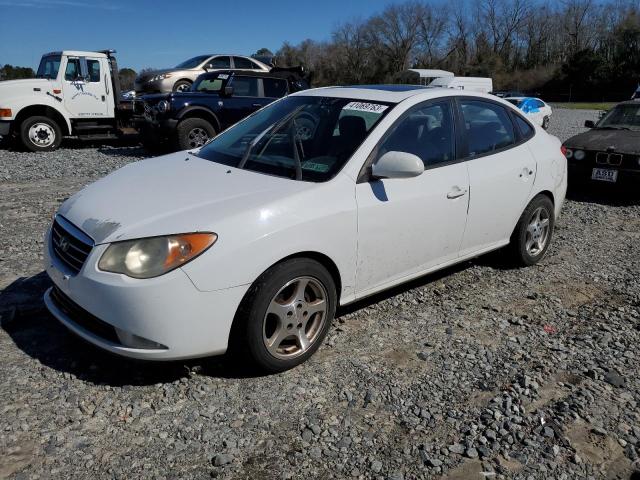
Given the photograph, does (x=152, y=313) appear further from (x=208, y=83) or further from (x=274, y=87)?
(x=208, y=83)

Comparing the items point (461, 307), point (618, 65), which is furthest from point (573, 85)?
point (461, 307)

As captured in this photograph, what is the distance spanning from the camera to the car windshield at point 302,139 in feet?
11.4

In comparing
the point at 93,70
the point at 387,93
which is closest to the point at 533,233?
the point at 387,93

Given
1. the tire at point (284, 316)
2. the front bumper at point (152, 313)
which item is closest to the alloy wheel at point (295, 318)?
the tire at point (284, 316)

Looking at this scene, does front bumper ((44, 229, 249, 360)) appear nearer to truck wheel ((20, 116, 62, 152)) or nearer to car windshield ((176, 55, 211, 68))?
truck wheel ((20, 116, 62, 152))

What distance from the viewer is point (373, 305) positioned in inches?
163

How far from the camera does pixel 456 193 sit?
154 inches

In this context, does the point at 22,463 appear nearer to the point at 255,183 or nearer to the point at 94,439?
the point at 94,439

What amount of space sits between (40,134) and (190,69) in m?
6.69

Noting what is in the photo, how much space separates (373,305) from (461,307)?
689 mm

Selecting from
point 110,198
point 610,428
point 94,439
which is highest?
point 110,198

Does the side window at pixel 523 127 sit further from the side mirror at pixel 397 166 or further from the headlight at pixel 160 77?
the headlight at pixel 160 77

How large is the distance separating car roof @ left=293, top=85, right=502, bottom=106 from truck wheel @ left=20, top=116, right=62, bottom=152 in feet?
32.6

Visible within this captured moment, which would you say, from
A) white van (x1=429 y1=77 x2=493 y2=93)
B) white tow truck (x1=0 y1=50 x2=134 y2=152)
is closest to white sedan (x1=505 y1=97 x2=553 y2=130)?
white van (x1=429 y1=77 x2=493 y2=93)
